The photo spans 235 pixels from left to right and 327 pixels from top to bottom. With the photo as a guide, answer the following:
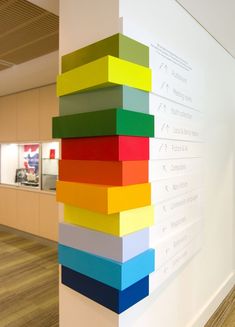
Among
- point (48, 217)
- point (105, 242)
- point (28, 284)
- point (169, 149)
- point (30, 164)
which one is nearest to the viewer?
point (105, 242)

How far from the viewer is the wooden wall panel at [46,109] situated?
14.3 ft

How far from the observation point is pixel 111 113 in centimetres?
130

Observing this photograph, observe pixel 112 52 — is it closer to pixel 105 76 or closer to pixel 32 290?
pixel 105 76

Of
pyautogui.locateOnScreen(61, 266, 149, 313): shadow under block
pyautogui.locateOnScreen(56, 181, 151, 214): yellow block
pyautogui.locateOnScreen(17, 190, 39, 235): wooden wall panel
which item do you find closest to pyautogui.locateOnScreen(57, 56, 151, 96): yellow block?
pyautogui.locateOnScreen(56, 181, 151, 214): yellow block

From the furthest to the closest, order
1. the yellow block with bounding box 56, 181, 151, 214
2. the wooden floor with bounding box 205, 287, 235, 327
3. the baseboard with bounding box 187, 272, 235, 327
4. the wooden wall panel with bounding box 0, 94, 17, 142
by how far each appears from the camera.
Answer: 1. the wooden wall panel with bounding box 0, 94, 17, 142
2. the wooden floor with bounding box 205, 287, 235, 327
3. the baseboard with bounding box 187, 272, 235, 327
4. the yellow block with bounding box 56, 181, 151, 214

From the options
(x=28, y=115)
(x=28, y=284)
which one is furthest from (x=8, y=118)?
Answer: (x=28, y=284)

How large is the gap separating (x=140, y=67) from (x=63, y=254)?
1207 millimetres

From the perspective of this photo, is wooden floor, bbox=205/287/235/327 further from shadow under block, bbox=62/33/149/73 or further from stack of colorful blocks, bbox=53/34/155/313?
shadow under block, bbox=62/33/149/73

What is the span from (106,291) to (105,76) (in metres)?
1.13

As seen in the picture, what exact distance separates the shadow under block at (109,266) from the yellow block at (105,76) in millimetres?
940

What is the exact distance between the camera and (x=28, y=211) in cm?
477

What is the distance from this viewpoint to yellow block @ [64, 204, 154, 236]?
4.43 feet

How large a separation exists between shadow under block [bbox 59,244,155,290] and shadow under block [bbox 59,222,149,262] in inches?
1.0

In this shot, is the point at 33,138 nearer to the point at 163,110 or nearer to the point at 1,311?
the point at 1,311
